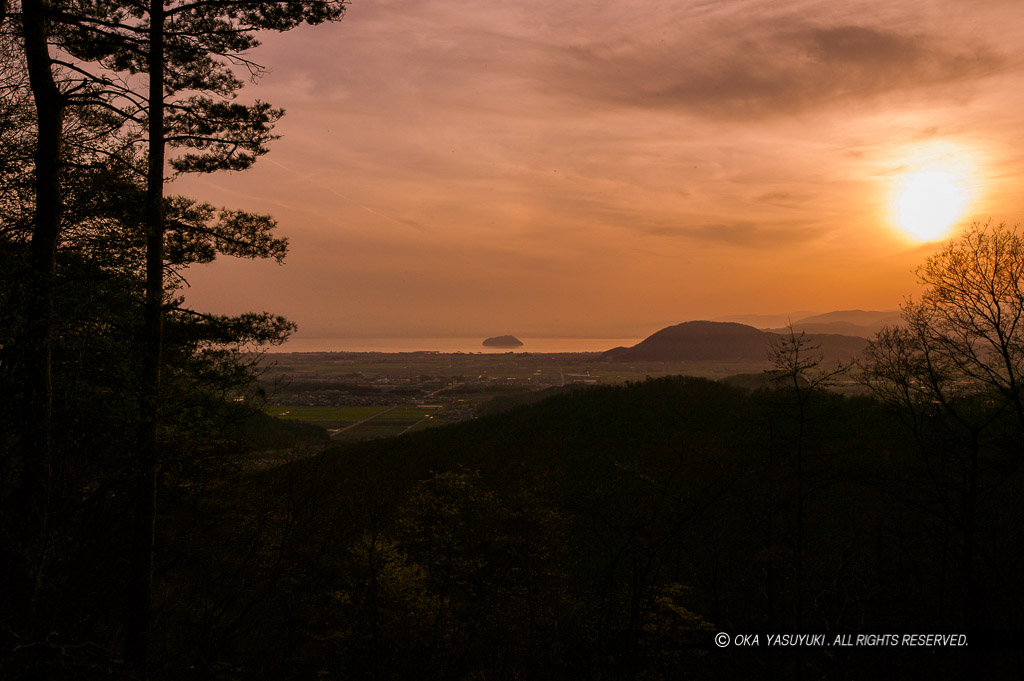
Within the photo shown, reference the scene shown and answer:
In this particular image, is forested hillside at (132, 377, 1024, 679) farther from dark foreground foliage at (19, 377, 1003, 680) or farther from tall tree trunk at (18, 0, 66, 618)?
tall tree trunk at (18, 0, 66, 618)

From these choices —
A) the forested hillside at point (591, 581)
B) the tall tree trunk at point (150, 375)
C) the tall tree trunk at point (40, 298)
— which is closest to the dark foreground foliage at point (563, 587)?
the forested hillside at point (591, 581)

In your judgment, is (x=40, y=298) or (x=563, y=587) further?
(x=563, y=587)

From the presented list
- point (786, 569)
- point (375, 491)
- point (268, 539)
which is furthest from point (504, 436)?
point (268, 539)

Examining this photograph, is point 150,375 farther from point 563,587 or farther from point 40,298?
point 563,587

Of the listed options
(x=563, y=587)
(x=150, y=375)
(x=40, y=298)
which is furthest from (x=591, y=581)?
(x=40, y=298)

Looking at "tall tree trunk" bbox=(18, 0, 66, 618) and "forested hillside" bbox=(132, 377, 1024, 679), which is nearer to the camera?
"tall tree trunk" bbox=(18, 0, 66, 618)

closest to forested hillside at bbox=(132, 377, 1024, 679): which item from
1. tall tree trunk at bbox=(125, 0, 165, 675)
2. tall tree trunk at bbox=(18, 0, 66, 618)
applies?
tall tree trunk at bbox=(125, 0, 165, 675)
